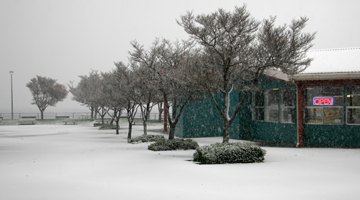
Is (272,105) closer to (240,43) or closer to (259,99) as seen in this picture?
(259,99)

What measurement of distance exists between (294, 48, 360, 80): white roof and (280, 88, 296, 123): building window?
52.6 inches

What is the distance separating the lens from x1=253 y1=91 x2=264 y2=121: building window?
19.3 meters

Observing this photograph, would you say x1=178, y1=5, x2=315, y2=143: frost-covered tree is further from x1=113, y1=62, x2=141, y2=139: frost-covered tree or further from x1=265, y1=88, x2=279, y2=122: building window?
x1=113, y1=62, x2=141, y2=139: frost-covered tree

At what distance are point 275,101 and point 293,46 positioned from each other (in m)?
5.96

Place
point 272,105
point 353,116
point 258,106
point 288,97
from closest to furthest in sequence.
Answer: point 353,116, point 288,97, point 272,105, point 258,106

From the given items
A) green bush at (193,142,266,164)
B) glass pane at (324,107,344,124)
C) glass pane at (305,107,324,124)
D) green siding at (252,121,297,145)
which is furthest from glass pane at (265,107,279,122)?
green bush at (193,142,266,164)

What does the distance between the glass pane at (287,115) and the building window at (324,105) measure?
30.7 inches

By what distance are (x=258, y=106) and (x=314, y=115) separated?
12.3 feet

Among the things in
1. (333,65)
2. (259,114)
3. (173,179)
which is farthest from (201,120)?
(173,179)

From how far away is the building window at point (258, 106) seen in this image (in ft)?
63.2

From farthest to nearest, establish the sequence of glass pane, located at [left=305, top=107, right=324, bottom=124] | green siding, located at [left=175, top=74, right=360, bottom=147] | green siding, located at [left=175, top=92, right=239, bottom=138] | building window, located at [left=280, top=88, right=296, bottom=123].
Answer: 1. green siding, located at [left=175, top=92, right=239, bottom=138]
2. building window, located at [left=280, top=88, right=296, bottom=123]
3. glass pane, located at [left=305, top=107, right=324, bottom=124]
4. green siding, located at [left=175, top=74, right=360, bottom=147]

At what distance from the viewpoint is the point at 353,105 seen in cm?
1556

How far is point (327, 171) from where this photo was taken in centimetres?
938

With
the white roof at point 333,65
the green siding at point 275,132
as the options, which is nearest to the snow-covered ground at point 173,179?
the white roof at point 333,65
